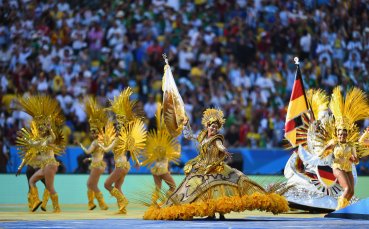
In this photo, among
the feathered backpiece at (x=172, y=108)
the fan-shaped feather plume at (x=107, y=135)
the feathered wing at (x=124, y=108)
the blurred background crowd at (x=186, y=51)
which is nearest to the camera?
the feathered backpiece at (x=172, y=108)

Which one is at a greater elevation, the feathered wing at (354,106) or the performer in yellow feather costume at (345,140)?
the feathered wing at (354,106)

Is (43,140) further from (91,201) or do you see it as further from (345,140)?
(345,140)

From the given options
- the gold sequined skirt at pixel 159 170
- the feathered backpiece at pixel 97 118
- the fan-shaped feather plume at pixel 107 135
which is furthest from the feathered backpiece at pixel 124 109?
the gold sequined skirt at pixel 159 170

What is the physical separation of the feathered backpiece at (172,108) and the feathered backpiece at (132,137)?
1.87 m

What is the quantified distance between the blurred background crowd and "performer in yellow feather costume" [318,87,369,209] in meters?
7.41

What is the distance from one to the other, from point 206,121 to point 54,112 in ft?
14.7

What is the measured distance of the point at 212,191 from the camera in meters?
12.7

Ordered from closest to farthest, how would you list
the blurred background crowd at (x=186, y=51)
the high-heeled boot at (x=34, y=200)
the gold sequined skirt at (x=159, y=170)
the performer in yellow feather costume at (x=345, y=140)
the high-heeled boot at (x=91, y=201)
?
1. the performer in yellow feather costume at (x=345, y=140)
2. the gold sequined skirt at (x=159, y=170)
3. the high-heeled boot at (x=34, y=200)
4. the high-heeled boot at (x=91, y=201)
5. the blurred background crowd at (x=186, y=51)

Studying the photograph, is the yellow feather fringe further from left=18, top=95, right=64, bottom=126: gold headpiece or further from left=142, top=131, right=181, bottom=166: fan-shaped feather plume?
left=18, top=95, right=64, bottom=126: gold headpiece

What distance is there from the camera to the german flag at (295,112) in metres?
16.5

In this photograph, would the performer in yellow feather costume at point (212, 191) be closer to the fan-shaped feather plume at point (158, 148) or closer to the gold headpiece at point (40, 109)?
the fan-shaped feather plume at point (158, 148)

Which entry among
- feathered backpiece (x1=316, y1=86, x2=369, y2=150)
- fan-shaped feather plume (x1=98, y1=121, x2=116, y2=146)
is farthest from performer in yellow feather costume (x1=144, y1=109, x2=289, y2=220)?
fan-shaped feather plume (x1=98, y1=121, x2=116, y2=146)

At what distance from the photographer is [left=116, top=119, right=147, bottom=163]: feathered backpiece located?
51.8ft

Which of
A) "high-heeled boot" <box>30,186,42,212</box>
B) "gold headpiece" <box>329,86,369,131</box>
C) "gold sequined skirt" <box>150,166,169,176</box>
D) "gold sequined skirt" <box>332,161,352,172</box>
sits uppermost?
"gold headpiece" <box>329,86,369,131</box>
